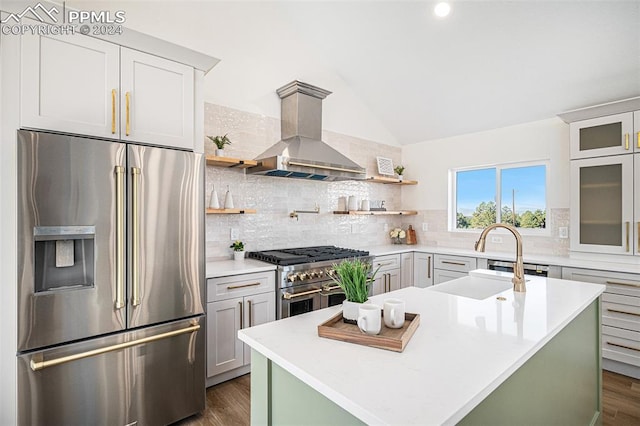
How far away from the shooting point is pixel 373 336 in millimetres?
1117

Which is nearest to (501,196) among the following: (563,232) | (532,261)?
(563,232)

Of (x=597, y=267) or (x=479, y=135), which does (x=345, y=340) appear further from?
(x=479, y=135)

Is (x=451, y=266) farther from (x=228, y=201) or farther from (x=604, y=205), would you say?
(x=228, y=201)

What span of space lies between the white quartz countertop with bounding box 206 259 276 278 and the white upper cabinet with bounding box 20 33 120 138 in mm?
1192

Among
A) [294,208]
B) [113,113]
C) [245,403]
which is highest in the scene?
[113,113]

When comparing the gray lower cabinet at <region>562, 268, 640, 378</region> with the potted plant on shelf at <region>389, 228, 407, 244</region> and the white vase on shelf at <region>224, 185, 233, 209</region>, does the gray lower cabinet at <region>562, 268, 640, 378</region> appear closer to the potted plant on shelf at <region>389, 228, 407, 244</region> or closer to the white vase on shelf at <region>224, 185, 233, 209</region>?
the potted plant on shelf at <region>389, 228, 407, 244</region>

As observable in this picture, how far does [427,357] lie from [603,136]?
3.29m

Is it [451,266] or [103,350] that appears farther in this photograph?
[451,266]

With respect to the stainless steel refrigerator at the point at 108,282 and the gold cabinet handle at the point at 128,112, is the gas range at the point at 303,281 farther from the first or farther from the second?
the gold cabinet handle at the point at 128,112

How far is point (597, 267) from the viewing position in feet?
9.32

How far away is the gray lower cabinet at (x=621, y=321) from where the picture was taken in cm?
269

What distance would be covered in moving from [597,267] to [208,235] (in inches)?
136

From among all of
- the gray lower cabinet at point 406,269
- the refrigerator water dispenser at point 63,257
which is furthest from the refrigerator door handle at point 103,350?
the gray lower cabinet at point 406,269

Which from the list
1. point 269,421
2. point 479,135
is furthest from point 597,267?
point 269,421
